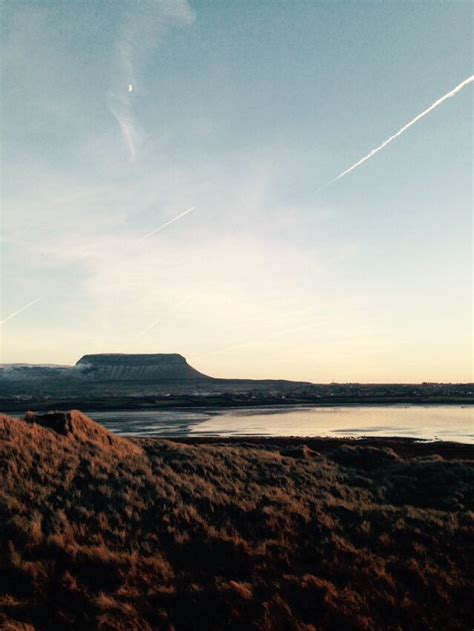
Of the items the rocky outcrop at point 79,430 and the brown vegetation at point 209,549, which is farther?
the rocky outcrop at point 79,430

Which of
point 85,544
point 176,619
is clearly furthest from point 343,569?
point 85,544

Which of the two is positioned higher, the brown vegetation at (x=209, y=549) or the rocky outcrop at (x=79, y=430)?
the rocky outcrop at (x=79, y=430)

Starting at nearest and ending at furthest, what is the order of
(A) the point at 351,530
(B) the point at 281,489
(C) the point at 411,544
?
(C) the point at 411,544
(A) the point at 351,530
(B) the point at 281,489

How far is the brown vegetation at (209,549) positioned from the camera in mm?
7641

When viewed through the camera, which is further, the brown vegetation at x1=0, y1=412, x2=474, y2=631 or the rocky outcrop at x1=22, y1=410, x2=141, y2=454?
the rocky outcrop at x1=22, y1=410, x2=141, y2=454

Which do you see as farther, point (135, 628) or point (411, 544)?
point (411, 544)

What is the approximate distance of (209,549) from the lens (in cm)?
1012

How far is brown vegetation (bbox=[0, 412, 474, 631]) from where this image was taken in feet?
25.1

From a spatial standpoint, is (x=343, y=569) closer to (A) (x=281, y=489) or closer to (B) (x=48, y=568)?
(B) (x=48, y=568)

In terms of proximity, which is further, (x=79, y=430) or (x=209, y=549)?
(x=79, y=430)

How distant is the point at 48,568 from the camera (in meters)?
8.63

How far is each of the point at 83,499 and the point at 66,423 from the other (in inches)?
379

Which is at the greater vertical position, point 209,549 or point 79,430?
point 79,430

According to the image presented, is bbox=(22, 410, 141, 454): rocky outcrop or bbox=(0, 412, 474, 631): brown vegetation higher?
bbox=(22, 410, 141, 454): rocky outcrop
